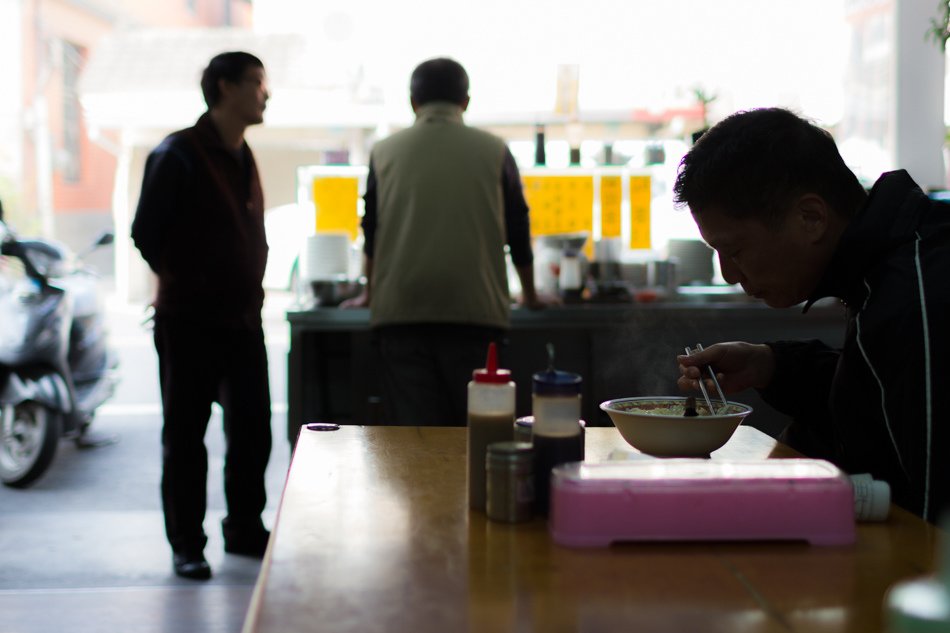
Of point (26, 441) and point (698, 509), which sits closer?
point (698, 509)

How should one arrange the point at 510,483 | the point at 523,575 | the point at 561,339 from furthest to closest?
the point at 561,339, the point at 510,483, the point at 523,575

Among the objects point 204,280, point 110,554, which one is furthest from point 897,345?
point 110,554

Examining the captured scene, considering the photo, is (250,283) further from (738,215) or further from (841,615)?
(841,615)

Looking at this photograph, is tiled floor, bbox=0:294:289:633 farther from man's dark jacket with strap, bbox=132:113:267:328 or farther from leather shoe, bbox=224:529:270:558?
man's dark jacket with strap, bbox=132:113:267:328

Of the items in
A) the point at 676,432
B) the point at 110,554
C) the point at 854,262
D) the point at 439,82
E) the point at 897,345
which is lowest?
the point at 110,554

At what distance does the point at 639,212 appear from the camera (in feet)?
14.8

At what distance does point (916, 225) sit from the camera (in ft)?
4.70

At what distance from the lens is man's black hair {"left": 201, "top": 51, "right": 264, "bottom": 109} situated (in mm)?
3309

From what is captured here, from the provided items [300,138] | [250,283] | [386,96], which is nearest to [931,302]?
[250,283]

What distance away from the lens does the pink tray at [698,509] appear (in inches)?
45.3

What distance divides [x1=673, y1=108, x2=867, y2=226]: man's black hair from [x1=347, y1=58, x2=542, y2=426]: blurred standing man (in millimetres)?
1562

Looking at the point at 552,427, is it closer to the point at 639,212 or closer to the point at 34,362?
the point at 639,212

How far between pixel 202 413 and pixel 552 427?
2264 mm

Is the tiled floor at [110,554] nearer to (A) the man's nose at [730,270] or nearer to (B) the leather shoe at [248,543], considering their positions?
(B) the leather shoe at [248,543]
